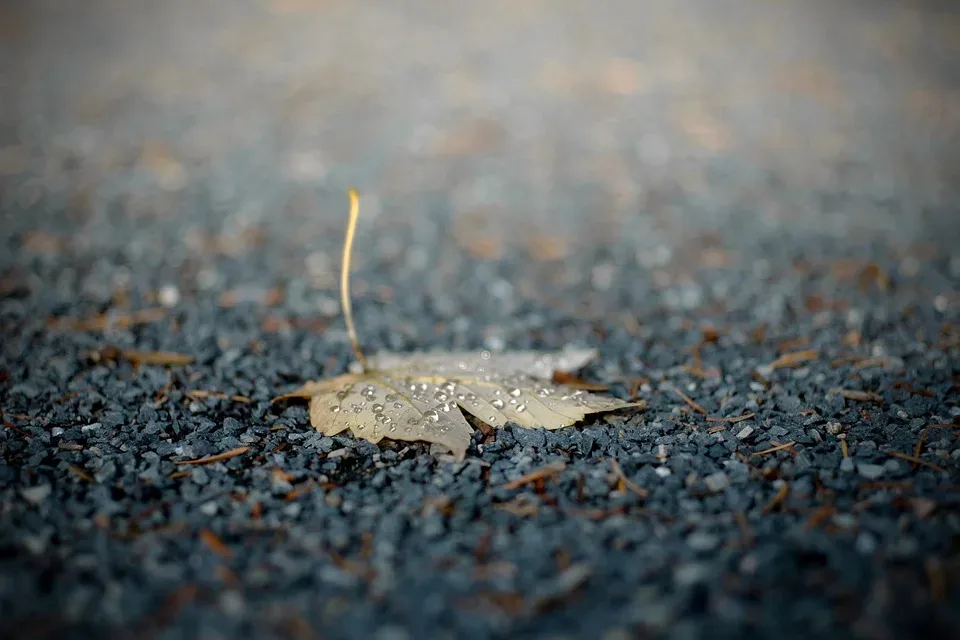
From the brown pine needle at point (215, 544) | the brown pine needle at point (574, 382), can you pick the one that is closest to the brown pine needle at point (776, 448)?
the brown pine needle at point (574, 382)

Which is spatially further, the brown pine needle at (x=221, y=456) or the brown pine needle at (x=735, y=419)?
the brown pine needle at (x=735, y=419)

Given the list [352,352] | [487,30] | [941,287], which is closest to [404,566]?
[352,352]

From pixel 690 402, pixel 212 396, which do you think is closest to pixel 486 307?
pixel 690 402

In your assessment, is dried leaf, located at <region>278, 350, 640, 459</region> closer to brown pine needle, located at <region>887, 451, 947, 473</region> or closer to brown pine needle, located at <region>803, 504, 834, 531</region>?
brown pine needle, located at <region>803, 504, 834, 531</region>

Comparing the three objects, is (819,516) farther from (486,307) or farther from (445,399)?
(486,307)

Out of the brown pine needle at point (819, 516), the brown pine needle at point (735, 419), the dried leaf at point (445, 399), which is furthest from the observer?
the brown pine needle at point (735, 419)

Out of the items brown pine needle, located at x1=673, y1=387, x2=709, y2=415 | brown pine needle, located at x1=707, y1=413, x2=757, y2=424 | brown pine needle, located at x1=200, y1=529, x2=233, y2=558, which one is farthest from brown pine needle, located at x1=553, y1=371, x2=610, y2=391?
brown pine needle, located at x1=200, y1=529, x2=233, y2=558

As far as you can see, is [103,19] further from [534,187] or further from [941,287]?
[941,287]

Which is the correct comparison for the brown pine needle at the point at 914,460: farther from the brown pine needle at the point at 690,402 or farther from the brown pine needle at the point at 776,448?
the brown pine needle at the point at 690,402
